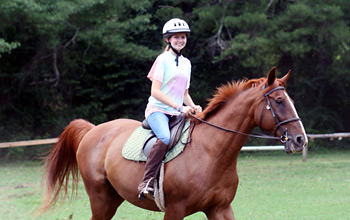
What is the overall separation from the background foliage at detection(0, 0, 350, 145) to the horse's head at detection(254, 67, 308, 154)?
37.2 ft

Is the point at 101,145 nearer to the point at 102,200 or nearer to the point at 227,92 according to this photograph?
the point at 102,200

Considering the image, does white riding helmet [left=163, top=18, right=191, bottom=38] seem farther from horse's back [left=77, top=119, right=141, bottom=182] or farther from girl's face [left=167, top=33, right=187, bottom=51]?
horse's back [left=77, top=119, right=141, bottom=182]

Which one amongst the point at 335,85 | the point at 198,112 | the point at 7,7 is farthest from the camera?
the point at 335,85

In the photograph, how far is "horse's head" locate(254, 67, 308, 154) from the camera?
4.57 m

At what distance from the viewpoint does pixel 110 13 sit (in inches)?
679

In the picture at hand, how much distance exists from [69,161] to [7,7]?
346 inches

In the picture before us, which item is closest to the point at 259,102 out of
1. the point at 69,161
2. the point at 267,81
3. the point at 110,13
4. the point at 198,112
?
the point at 267,81

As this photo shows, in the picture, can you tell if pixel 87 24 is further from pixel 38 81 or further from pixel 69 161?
pixel 69 161

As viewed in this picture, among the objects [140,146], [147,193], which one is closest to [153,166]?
[147,193]

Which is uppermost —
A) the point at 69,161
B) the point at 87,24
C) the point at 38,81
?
the point at 87,24

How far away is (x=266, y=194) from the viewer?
1067 cm

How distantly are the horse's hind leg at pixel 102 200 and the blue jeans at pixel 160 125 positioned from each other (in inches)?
50.2

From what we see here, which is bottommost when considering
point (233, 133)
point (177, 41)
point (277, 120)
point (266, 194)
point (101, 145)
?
point (266, 194)

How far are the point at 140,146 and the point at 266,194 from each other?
19.0ft
